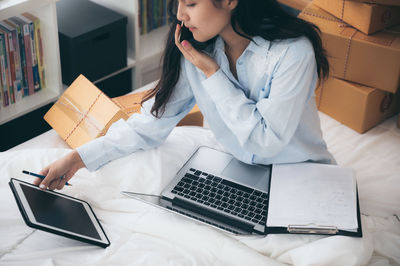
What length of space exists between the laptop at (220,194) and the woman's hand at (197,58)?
0.86ft

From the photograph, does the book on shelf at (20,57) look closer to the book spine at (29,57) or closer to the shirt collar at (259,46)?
the book spine at (29,57)

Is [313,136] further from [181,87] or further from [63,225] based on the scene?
[63,225]

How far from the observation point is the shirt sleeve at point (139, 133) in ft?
4.36

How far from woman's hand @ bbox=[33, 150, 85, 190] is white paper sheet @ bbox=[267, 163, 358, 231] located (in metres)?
0.49

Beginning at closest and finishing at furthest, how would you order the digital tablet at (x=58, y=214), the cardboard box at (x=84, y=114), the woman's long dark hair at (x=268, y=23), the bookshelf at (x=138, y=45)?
the digital tablet at (x=58, y=214) < the woman's long dark hair at (x=268, y=23) < the cardboard box at (x=84, y=114) < the bookshelf at (x=138, y=45)

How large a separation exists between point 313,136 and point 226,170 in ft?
0.80

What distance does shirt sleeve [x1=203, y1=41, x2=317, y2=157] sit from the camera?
1193 millimetres

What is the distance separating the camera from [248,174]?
136 centimetres

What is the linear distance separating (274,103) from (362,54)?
0.76 meters

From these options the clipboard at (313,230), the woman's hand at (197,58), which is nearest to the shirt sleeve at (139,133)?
the woman's hand at (197,58)

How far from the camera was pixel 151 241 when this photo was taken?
116 centimetres

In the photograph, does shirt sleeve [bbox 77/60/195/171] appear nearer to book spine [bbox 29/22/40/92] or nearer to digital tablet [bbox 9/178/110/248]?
digital tablet [bbox 9/178/110/248]

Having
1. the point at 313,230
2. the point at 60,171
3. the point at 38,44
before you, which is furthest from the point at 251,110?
the point at 38,44

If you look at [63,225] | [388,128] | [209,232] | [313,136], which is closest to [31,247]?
[63,225]
